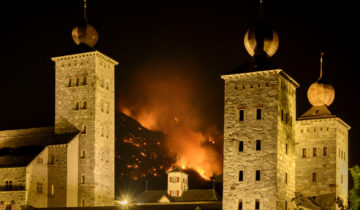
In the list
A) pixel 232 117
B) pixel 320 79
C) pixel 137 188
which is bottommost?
pixel 137 188

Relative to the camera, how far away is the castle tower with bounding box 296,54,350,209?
52188 millimetres

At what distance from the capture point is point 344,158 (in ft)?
181

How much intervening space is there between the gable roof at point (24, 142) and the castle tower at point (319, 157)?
1807cm

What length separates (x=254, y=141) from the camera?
1821 inches

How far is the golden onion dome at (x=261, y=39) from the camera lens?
163 feet

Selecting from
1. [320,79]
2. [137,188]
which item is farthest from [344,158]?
[137,188]

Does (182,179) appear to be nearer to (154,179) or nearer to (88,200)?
(154,179)

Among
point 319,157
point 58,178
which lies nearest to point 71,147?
point 58,178

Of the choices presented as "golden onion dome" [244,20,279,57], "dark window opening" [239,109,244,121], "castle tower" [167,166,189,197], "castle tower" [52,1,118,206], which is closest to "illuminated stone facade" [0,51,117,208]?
"castle tower" [52,1,118,206]

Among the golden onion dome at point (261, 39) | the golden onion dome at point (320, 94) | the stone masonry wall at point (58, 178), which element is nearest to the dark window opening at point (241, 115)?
the golden onion dome at point (261, 39)

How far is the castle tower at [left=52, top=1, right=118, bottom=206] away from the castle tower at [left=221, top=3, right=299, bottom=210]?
13081 mm

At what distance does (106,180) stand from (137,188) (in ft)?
138

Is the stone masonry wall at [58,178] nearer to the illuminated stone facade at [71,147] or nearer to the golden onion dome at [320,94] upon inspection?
the illuminated stone facade at [71,147]

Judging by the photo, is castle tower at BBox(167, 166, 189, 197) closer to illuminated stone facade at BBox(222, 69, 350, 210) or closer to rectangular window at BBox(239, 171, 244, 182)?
illuminated stone facade at BBox(222, 69, 350, 210)
